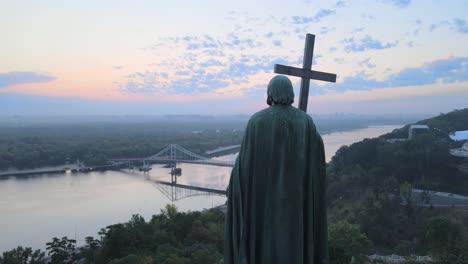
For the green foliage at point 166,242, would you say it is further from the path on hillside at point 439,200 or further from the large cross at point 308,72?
the path on hillside at point 439,200

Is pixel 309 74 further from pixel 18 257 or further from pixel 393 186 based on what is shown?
pixel 393 186

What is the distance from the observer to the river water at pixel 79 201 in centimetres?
1563

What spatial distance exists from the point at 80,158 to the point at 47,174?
602 centimetres

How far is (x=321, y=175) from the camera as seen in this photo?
1.69 metres

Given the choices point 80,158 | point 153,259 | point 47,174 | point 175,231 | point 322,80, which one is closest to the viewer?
point 322,80

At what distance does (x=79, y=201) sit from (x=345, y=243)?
49.8ft

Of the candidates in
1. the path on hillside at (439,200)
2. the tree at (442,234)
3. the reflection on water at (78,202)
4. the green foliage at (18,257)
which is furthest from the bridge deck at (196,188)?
the green foliage at (18,257)

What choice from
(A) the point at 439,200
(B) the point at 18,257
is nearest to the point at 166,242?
(B) the point at 18,257

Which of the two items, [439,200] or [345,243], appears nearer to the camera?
[345,243]

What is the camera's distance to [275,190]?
160 cm

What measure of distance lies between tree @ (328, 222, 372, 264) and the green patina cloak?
7.15 metres

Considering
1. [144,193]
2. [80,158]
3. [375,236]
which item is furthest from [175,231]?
[80,158]

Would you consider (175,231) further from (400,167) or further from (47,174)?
(47,174)

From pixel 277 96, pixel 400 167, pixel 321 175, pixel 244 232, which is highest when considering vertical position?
pixel 277 96
